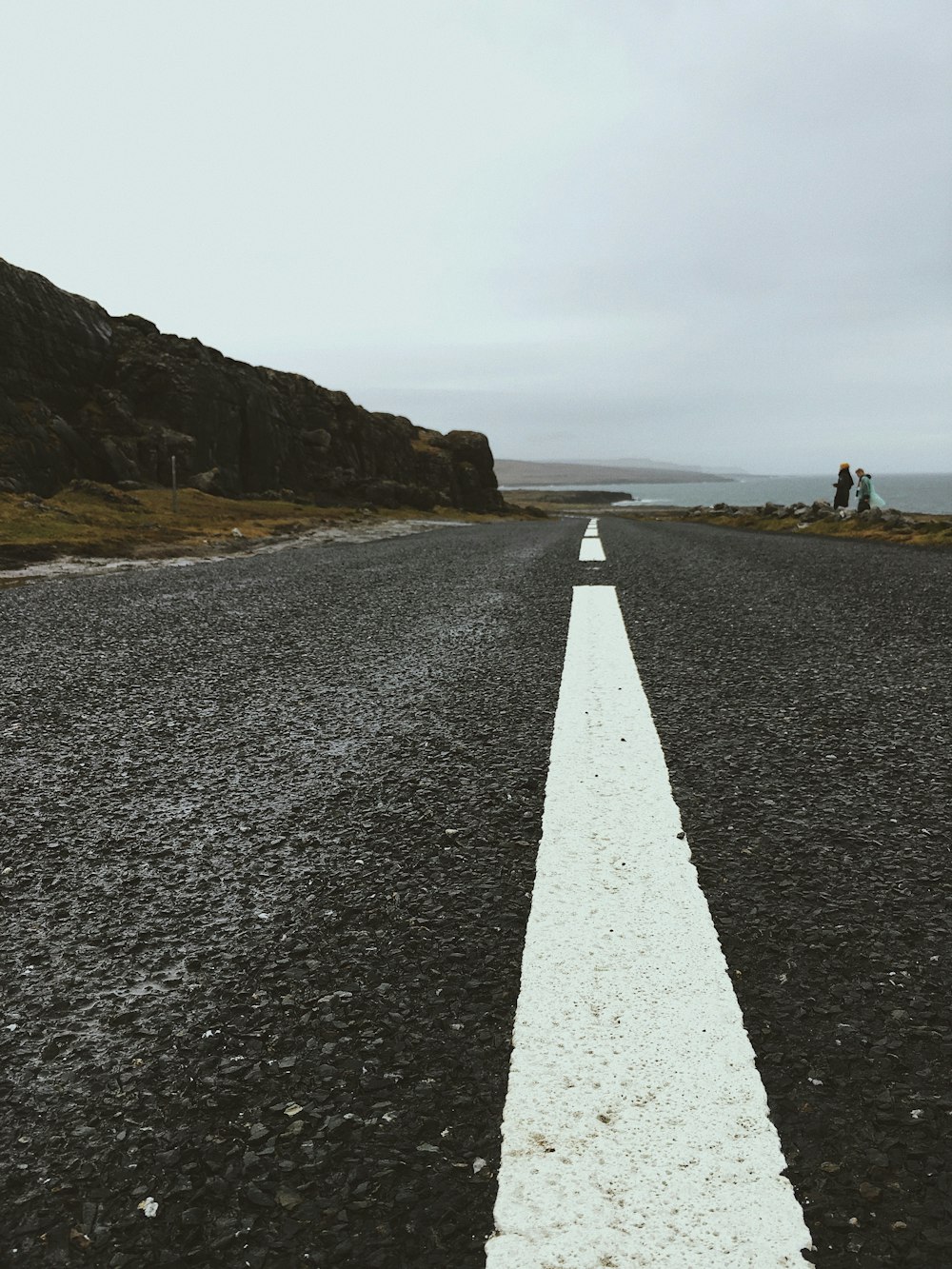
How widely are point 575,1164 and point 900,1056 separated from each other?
0.50 meters

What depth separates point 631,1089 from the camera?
102 centimetres

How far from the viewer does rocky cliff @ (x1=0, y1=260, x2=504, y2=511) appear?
122 feet

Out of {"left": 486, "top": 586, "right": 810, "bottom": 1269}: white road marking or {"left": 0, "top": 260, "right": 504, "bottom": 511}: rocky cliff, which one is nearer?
{"left": 486, "top": 586, "right": 810, "bottom": 1269}: white road marking

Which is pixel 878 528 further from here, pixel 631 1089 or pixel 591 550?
pixel 631 1089

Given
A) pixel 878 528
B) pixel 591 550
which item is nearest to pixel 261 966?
pixel 591 550

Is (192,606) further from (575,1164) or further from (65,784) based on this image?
(575,1164)

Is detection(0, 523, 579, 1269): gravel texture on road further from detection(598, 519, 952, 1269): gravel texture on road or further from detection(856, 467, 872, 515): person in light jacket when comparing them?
detection(856, 467, 872, 515): person in light jacket

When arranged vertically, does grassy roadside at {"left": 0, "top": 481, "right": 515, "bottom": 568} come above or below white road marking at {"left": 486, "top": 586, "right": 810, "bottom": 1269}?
above

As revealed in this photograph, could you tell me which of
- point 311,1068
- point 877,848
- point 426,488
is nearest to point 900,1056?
point 877,848

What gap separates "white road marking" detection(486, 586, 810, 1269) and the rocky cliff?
34402 mm

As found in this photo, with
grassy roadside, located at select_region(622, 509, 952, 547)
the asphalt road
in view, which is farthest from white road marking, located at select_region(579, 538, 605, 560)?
the asphalt road

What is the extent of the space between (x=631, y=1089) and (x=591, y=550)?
10.3 metres

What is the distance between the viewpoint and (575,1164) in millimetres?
905

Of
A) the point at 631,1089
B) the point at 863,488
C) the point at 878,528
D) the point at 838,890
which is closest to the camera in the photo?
the point at 631,1089
